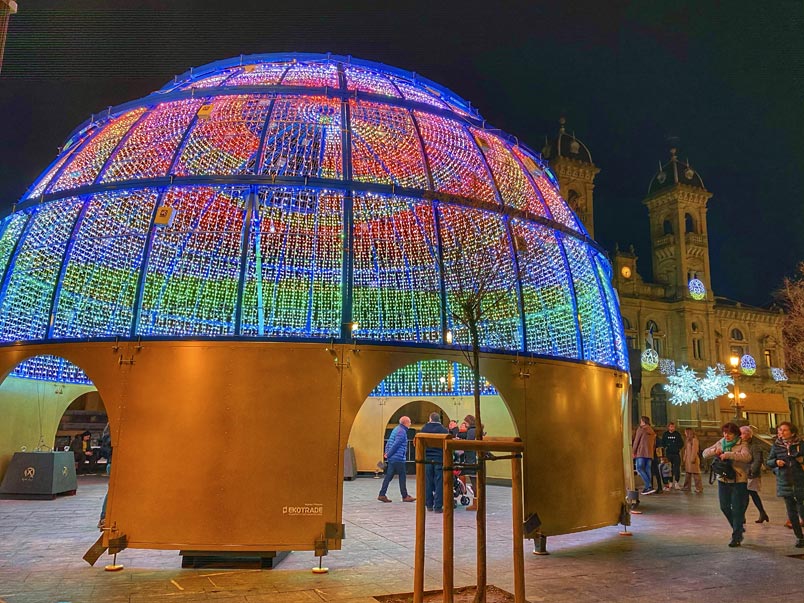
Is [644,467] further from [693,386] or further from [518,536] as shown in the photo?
[693,386]

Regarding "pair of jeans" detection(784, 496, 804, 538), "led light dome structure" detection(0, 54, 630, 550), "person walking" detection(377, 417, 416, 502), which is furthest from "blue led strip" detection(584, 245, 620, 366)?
"person walking" detection(377, 417, 416, 502)

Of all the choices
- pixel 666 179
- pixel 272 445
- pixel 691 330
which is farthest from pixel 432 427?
pixel 666 179

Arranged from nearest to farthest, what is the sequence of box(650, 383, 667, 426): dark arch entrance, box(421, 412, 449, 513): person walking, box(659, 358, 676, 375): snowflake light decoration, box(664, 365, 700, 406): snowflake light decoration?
box(421, 412, 449, 513): person walking < box(664, 365, 700, 406): snowflake light decoration < box(659, 358, 676, 375): snowflake light decoration < box(650, 383, 667, 426): dark arch entrance

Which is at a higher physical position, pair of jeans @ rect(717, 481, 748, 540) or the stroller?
pair of jeans @ rect(717, 481, 748, 540)

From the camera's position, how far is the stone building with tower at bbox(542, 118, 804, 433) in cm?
5294

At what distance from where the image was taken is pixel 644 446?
47.3 ft

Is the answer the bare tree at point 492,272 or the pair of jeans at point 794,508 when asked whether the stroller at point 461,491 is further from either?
the pair of jeans at point 794,508

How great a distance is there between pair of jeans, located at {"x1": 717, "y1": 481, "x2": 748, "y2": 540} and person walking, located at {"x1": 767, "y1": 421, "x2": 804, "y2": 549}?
0.56 metres

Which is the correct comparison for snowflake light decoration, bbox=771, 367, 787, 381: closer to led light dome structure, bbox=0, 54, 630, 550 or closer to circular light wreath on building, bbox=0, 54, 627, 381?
led light dome structure, bbox=0, 54, 630, 550

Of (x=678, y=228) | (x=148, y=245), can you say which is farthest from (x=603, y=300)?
(x=678, y=228)

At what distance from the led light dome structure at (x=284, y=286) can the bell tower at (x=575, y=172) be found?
44.3m

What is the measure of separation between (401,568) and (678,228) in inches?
2395

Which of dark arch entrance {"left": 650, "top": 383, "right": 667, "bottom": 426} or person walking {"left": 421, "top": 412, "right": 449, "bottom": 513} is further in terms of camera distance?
dark arch entrance {"left": 650, "top": 383, "right": 667, "bottom": 426}

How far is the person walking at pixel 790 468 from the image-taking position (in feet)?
29.5
